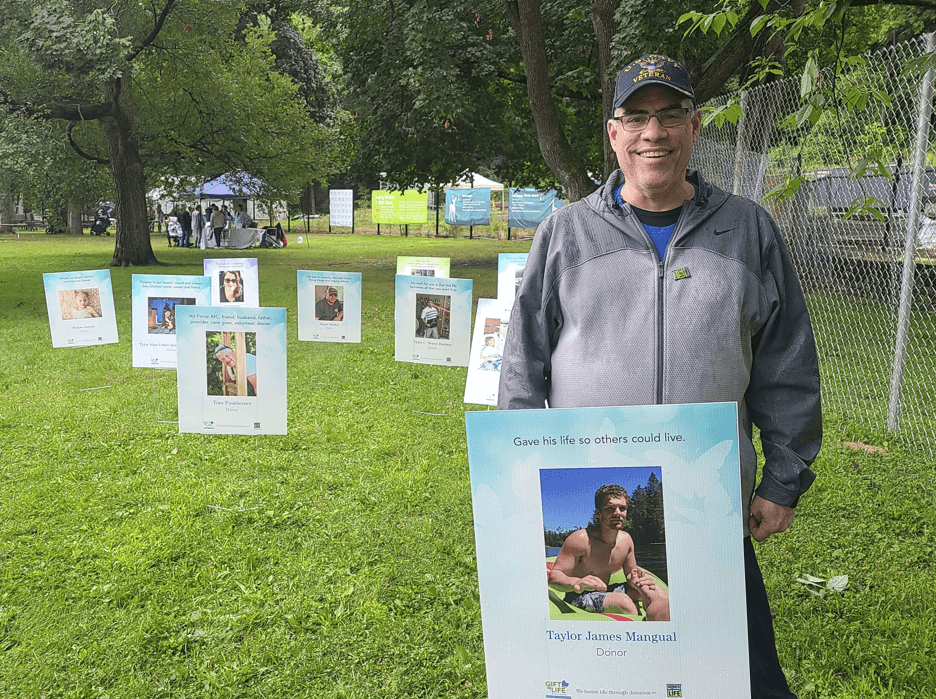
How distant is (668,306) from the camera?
2.29m

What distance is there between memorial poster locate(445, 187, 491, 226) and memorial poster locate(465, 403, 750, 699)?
33907 mm

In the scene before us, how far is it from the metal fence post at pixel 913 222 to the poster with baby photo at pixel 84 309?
272 inches

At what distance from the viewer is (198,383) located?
17.8 feet

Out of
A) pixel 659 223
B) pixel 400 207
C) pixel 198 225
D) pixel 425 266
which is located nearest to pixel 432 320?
pixel 425 266

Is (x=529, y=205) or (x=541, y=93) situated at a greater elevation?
(x=541, y=93)

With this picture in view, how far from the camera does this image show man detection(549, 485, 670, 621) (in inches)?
69.1

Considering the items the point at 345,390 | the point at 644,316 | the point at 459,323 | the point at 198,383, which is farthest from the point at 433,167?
the point at 644,316

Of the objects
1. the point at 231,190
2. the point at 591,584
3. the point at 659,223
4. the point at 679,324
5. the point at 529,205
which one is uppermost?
the point at 231,190

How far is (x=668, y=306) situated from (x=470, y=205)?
33766 millimetres

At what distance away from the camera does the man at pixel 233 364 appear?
5348 millimetres

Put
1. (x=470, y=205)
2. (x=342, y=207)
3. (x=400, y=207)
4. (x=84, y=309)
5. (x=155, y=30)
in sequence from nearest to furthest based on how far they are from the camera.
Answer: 1. (x=84, y=309)
2. (x=155, y=30)
3. (x=470, y=205)
4. (x=400, y=207)
5. (x=342, y=207)

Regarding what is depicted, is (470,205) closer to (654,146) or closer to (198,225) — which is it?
(198,225)

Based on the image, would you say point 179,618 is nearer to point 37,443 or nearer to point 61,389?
point 37,443

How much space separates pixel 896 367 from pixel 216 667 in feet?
17.5
